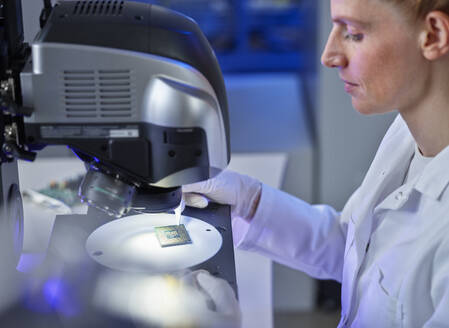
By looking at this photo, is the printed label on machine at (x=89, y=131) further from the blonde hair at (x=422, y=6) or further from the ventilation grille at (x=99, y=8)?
the blonde hair at (x=422, y=6)

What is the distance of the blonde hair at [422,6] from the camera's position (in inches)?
32.9

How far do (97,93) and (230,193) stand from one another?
500 mm

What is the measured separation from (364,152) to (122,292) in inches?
64.1

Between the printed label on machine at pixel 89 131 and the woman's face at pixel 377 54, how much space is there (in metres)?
0.39

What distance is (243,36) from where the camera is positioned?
3.45 m

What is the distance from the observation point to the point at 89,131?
0.71 metres

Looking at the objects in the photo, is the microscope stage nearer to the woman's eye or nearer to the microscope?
the microscope

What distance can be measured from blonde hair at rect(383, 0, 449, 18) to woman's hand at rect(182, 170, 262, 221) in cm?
47

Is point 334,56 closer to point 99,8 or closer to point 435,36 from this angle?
point 435,36

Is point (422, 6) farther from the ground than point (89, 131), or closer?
farther from the ground

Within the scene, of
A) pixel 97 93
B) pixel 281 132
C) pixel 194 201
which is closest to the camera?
pixel 97 93

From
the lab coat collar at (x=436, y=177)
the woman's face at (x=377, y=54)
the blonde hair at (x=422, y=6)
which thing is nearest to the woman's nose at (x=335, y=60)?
the woman's face at (x=377, y=54)

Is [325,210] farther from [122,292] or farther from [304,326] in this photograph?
[304,326]

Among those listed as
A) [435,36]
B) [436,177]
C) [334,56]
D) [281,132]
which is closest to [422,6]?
[435,36]
